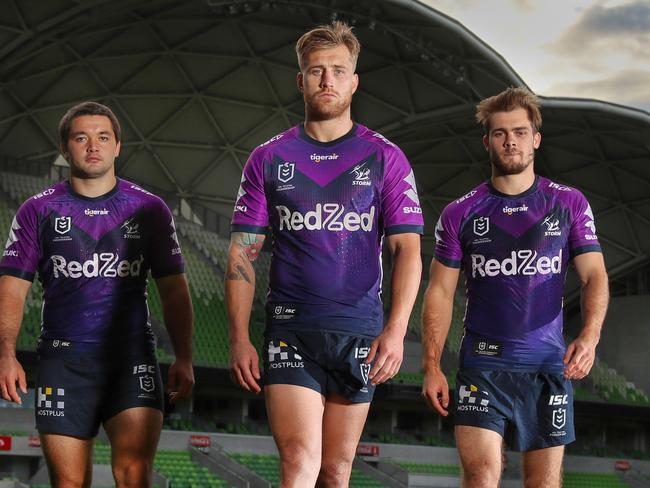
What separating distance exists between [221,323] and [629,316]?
2123cm

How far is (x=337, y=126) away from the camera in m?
6.90

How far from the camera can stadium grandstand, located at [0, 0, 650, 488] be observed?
30.2 metres

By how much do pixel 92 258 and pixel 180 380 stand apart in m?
1.05

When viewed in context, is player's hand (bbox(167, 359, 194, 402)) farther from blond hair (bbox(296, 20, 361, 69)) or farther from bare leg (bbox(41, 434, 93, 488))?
blond hair (bbox(296, 20, 361, 69))

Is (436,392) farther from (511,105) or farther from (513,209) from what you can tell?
(511,105)

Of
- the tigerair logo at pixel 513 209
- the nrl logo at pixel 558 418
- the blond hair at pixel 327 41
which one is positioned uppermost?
the blond hair at pixel 327 41

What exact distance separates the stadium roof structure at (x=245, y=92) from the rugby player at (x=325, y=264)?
22.1 metres

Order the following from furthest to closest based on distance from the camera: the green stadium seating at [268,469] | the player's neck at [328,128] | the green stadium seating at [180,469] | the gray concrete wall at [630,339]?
the gray concrete wall at [630,339] → the green stadium seating at [268,469] → the green stadium seating at [180,469] → the player's neck at [328,128]

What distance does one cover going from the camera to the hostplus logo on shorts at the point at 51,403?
25.0 ft

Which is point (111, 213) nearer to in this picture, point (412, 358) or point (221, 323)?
point (221, 323)

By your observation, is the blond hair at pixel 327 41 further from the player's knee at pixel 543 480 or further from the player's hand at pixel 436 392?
the player's knee at pixel 543 480

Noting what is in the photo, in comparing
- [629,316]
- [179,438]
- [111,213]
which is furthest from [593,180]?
[111,213]

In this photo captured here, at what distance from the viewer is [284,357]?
257 inches

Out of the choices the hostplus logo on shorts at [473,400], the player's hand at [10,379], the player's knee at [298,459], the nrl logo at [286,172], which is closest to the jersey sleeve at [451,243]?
the hostplus logo on shorts at [473,400]
